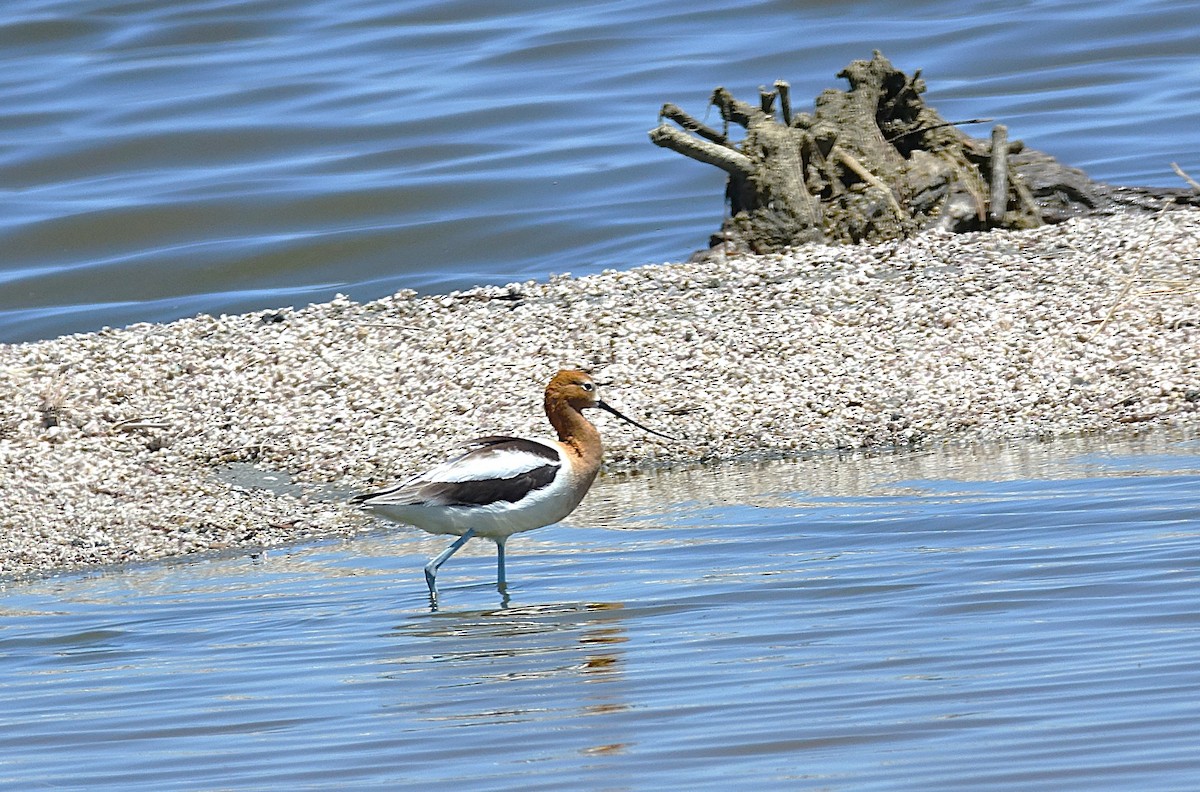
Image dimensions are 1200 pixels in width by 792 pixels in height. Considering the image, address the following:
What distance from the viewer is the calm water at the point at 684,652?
5.30 meters

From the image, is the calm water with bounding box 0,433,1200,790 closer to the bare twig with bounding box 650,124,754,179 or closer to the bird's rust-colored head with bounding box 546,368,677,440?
the bird's rust-colored head with bounding box 546,368,677,440

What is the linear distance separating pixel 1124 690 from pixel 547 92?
84.3 ft

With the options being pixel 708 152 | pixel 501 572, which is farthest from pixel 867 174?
pixel 501 572

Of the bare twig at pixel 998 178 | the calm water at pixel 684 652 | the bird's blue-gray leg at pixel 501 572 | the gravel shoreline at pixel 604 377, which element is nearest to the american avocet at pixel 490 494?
the bird's blue-gray leg at pixel 501 572

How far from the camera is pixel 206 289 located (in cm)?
2066

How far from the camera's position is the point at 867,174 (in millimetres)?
16719

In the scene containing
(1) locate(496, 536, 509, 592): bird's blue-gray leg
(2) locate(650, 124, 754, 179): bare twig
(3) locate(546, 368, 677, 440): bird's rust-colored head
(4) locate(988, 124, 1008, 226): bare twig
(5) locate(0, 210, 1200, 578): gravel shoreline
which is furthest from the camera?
(4) locate(988, 124, 1008, 226): bare twig

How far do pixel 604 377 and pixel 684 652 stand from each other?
612cm

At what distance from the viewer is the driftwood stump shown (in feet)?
53.5

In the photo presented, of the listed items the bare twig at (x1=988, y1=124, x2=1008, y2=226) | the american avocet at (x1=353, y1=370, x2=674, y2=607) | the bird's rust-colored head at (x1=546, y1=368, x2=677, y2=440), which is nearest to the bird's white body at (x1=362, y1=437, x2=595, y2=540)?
the american avocet at (x1=353, y1=370, x2=674, y2=607)

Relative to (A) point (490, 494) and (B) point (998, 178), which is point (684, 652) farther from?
(B) point (998, 178)

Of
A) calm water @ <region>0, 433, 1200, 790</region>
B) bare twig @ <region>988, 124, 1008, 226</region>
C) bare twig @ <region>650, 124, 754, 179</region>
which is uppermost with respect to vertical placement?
bare twig @ <region>650, 124, 754, 179</region>

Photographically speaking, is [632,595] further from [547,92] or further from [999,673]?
[547,92]

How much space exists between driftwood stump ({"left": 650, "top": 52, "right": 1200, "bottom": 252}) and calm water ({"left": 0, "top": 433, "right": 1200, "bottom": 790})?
6360mm
